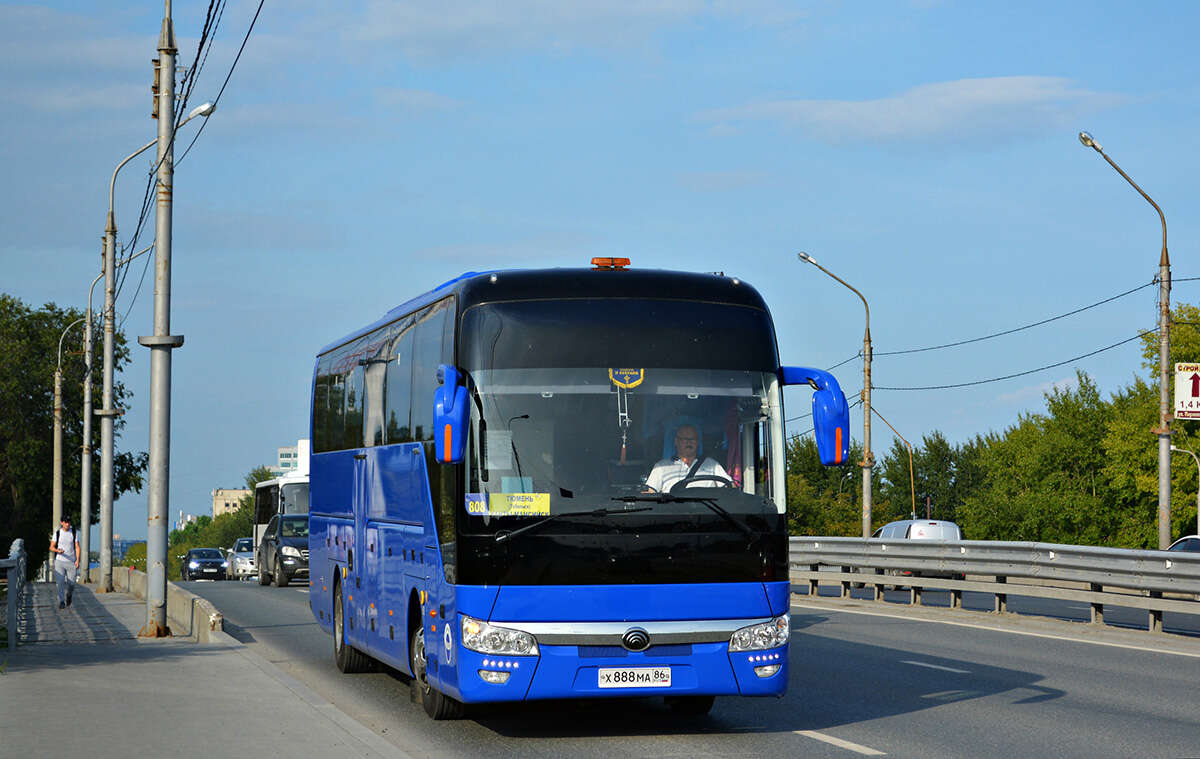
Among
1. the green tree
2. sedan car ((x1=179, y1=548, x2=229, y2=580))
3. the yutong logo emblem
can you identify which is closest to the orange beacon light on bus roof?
the yutong logo emblem

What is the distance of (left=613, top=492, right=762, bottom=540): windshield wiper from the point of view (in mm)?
10375

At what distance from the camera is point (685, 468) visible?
10508mm

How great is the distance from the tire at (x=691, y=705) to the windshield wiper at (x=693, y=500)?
199 centimetres

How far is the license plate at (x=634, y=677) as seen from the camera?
33.6 feet

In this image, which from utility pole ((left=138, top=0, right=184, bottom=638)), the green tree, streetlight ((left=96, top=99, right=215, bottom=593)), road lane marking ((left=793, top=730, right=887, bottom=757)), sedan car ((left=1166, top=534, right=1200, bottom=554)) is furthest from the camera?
the green tree

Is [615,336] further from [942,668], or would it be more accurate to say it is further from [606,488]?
[942,668]

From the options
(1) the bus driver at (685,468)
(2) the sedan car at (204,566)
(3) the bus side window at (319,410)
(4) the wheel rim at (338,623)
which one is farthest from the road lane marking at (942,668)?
(2) the sedan car at (204,566)

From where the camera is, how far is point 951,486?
131 metres

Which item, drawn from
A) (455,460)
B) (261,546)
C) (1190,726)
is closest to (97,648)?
(455,460)

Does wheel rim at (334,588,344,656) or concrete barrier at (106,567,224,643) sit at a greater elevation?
wheel rim at (334,588,344,656)

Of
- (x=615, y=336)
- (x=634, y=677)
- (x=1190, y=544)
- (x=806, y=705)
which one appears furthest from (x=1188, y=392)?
(x=634, y=677)

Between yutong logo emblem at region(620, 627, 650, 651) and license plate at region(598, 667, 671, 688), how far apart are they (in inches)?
5.3

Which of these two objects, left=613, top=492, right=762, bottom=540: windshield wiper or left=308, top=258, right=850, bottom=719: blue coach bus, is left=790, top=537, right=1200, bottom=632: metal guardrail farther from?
left=613, top=492, right=762, bottom=540: windshield wiper

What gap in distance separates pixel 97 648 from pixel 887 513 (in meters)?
100
